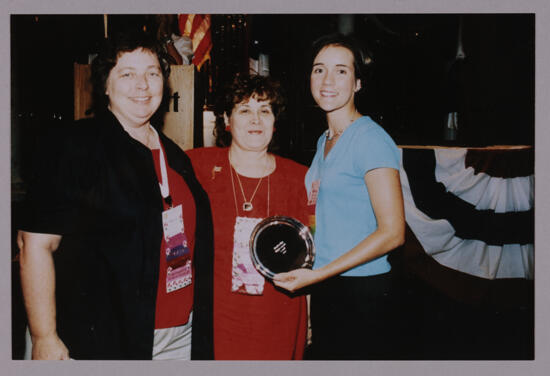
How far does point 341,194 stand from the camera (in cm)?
151

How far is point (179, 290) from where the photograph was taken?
59.0 inches

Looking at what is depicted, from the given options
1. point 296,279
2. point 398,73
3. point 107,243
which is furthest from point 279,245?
point 398,73

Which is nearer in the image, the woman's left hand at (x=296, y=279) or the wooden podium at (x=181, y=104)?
the woman's left hand at (x=296, y=279)

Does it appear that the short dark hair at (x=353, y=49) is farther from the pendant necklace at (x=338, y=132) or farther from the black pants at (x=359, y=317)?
the black pants at (x=359, y=317)

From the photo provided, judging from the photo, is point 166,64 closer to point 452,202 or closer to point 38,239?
point 38,239

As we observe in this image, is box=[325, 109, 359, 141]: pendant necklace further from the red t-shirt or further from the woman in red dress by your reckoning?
the red t-shirt

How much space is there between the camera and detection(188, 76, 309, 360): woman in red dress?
1651mm

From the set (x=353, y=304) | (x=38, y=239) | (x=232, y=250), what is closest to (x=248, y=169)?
(x=232, y=250)

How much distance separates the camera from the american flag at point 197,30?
2.55 meters

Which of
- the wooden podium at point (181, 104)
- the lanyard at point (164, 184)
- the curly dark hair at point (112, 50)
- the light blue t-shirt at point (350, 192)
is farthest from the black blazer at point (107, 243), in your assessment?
the wooden podium at point (181, 104)

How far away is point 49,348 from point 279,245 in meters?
0.96

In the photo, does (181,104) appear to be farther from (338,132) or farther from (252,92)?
(338,132)

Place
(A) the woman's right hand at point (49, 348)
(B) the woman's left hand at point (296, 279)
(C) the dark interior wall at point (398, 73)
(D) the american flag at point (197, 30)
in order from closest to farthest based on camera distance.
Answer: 1. (A) the woman's right hand at point (49, 348)
2. (B) the woman's left hand at point (296, 279)
3. (C) the dark interior wall at point (398, 73)
4. (D) the american flag at point (197, 30)

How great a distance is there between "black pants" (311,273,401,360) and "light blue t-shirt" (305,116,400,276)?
7 cm
